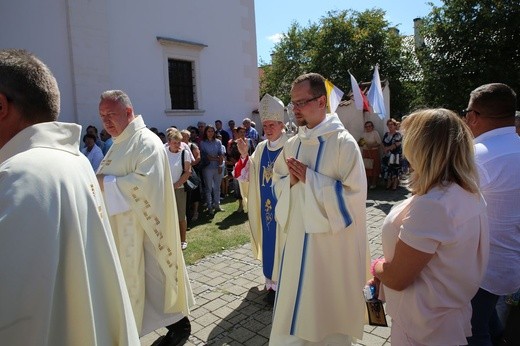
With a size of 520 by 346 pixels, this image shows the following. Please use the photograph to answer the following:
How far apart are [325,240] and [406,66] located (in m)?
26.7

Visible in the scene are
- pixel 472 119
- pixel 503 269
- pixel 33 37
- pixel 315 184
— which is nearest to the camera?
pixel 503 269

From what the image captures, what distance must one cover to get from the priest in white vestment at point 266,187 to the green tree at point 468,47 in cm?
1515

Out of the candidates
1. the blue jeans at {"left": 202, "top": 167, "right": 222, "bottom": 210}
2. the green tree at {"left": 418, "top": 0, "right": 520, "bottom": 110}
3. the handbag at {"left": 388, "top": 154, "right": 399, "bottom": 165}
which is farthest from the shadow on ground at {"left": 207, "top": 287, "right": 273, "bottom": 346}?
the green tree at {"left": 418, "top": 0, "right": 520, "bottom": 110}

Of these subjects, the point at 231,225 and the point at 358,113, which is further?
the point at 358,113

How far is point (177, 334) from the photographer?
335cm

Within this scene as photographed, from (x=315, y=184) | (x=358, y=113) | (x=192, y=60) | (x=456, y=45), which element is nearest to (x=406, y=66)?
(x=456, y=45)

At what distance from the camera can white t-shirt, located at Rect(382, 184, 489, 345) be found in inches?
63.2

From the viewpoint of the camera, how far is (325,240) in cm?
284

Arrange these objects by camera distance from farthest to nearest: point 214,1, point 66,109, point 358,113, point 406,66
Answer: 1. point 406,66
2. point 214,1
3. point 358,113
4. point 66,109

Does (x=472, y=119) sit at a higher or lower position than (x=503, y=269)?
higher

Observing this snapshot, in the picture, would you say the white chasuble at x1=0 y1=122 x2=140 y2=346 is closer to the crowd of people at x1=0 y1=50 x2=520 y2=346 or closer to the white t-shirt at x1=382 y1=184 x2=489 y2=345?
the crowd of people at x1=0 y1=50 x2=520 y2=346

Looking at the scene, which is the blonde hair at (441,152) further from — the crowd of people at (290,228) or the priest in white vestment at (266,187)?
the priest in white vestment at (266,187)

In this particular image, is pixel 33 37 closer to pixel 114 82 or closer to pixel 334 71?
pixel 114 82

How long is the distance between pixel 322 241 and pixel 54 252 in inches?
78.0
